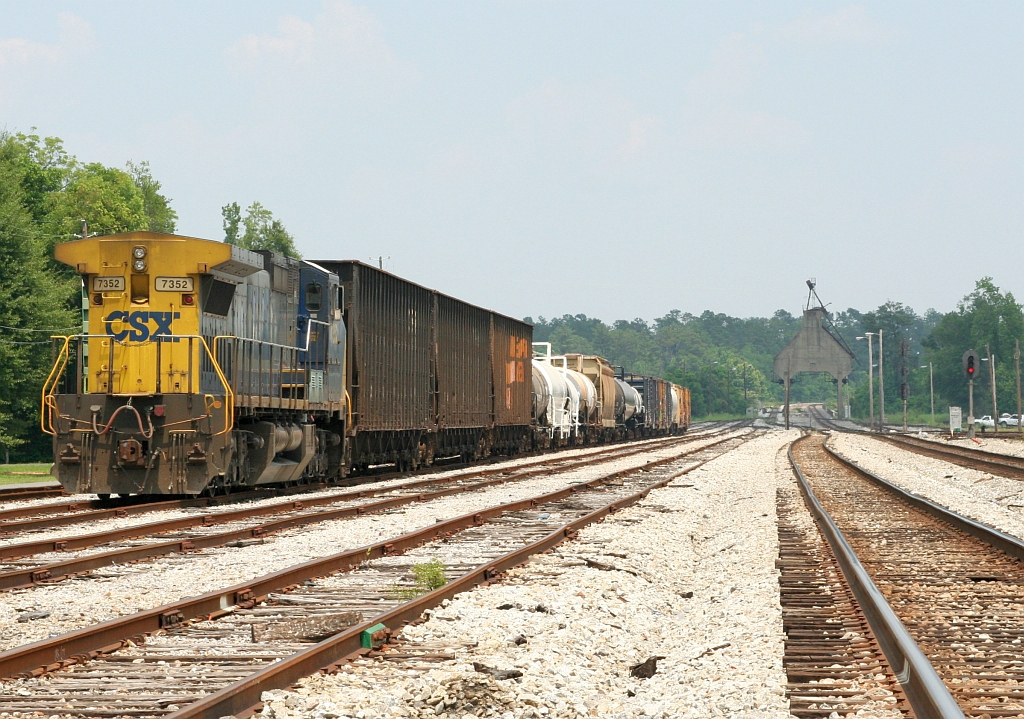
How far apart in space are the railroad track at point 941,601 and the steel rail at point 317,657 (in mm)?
2919

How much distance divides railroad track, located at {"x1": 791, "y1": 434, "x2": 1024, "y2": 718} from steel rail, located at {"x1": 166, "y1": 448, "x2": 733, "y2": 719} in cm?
292

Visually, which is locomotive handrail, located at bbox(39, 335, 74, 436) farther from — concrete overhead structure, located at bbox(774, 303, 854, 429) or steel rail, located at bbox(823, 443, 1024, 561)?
concrete overhead structure, located at bbox(774, 303, 854, 429)

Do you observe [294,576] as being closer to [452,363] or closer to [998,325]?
[452,363]

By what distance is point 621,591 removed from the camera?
9.42 m

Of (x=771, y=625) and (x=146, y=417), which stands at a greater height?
(x=146, y=417)

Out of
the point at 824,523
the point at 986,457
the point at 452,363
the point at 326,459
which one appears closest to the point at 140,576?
the point at 824,523

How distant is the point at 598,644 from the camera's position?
739 cm

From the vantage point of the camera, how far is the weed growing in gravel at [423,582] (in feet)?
28.2

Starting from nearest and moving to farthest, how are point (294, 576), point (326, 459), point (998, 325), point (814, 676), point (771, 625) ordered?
point (814, 676)
point (771, 625)
point (294, 576)
point (326, 459)
point (998, 325)

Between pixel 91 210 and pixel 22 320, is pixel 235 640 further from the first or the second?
pixel 91 210

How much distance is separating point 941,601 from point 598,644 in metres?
2.66

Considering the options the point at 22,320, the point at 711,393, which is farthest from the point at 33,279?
the point at 711,393

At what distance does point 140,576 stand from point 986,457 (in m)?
33.5

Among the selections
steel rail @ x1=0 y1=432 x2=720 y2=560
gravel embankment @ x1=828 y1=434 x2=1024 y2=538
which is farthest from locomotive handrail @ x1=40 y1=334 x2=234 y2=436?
gravel embankment @ x1=828 y1=434 x2=1024 y2=538
